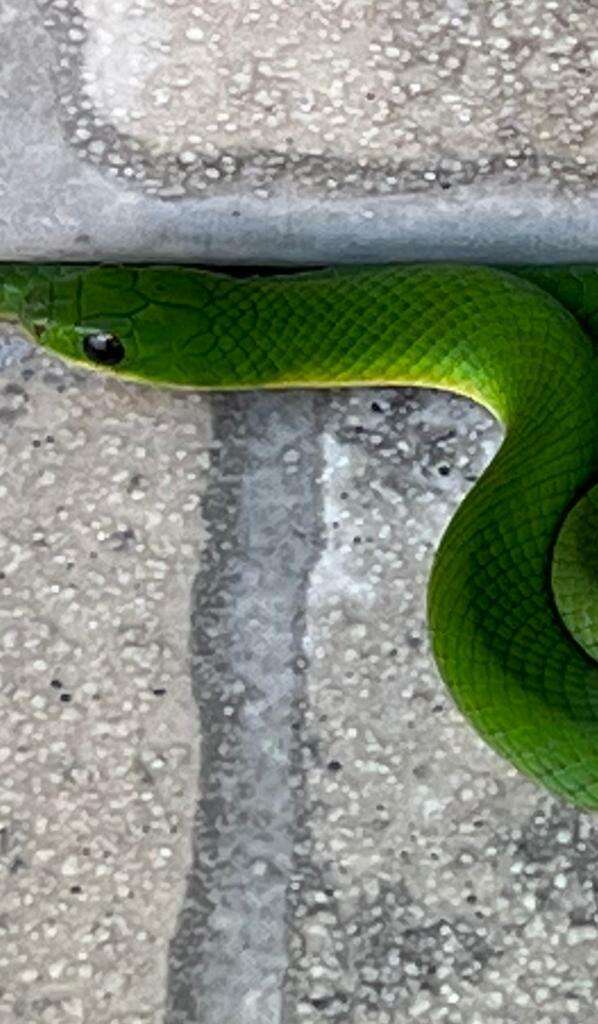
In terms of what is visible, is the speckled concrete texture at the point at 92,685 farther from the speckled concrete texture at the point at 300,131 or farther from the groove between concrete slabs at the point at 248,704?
the speckled concrete texture at the point at 300,131

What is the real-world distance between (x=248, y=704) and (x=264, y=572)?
94mm

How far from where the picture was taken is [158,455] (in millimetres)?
1130

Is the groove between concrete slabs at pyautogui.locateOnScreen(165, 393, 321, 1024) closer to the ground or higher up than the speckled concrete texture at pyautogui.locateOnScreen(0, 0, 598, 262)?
closer to the ground

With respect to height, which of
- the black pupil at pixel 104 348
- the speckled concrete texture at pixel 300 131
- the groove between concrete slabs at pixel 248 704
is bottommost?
the groove between concrete slabs at pixel 248 704

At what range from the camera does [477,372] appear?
3.65ft

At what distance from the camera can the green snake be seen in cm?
99

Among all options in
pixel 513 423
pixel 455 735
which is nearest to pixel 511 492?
pixel 513 423

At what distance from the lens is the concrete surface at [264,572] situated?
40.9 inches

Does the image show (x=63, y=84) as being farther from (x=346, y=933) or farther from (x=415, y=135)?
(x=346, y=933)

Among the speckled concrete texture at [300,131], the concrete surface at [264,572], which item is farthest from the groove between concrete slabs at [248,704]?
the speckled concrete texture at [300,131]

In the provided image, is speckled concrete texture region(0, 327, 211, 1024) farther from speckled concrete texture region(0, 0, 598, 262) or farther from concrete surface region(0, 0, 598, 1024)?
speckled concrete texture region(0, 0, 598, 262)

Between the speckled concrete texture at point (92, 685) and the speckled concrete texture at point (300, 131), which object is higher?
the speckled concrete texture at point (300, 131)

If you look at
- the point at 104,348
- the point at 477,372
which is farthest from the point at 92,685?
the point at 477,372

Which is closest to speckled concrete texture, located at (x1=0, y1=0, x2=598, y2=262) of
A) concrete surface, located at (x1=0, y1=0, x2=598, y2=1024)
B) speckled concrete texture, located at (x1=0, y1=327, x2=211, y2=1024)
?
concrete surface, located at (x1=0, y1=0, x2=598, y2=1024)
